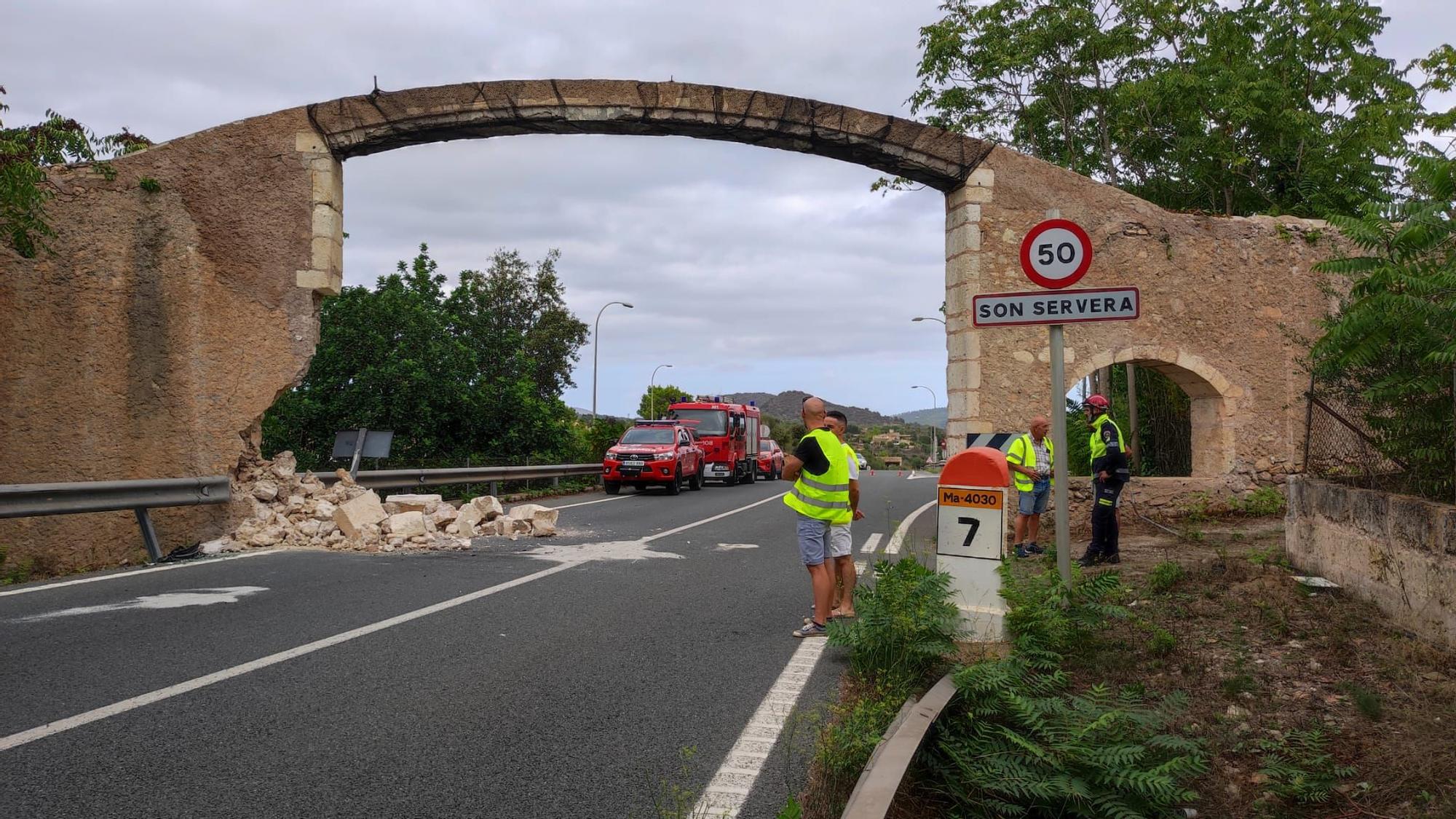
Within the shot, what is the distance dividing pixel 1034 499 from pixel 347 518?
813 centimetres

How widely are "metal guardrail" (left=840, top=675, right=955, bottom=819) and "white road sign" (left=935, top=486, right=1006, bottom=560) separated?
5.94ft

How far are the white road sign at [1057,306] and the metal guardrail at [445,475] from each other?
10129mm

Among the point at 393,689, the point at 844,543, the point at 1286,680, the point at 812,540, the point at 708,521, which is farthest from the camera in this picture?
the point at 708,521

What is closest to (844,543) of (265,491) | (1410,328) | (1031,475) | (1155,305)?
(1410,328)

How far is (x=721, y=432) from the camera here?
103 feet

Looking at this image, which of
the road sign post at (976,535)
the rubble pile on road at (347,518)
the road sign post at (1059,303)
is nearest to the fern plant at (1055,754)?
the road sign post at (976,535)

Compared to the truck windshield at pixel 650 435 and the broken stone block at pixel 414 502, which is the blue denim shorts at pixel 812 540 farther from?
the truck windshield at pixel 650 435

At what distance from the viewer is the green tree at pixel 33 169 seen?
427 inches

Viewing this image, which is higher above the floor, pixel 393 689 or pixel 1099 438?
pixel 1099 438

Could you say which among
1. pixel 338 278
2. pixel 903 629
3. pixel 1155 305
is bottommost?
pixel 903 629

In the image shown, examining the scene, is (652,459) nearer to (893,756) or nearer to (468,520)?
(468,520)

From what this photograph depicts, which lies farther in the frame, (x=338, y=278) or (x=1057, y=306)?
(x=338, y=278)

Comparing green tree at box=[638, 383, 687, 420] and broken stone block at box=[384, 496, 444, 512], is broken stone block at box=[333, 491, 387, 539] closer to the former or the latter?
broken stone block at box=[384, 496, 444, 512]

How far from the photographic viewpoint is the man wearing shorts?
768 cm
